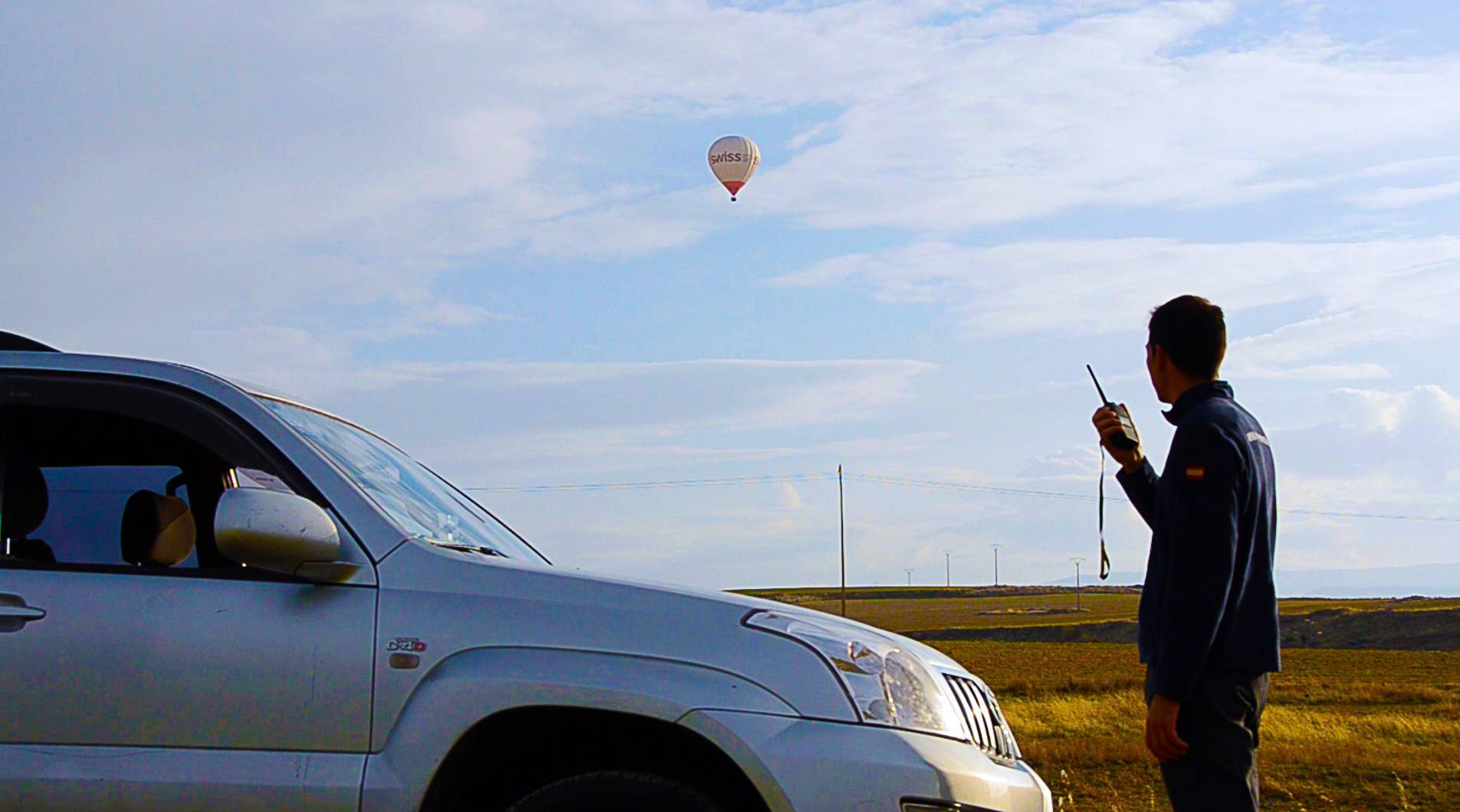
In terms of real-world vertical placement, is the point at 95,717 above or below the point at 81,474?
below

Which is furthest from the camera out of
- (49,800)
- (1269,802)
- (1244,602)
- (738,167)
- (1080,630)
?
(1080,630)

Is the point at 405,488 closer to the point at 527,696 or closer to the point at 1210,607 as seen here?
the point at 527,696

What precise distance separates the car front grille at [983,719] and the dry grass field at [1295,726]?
4.09 m

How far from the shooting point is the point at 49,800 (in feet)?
11.6

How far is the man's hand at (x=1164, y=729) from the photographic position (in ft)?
13.9

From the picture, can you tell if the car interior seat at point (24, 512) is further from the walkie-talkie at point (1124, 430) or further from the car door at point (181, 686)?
the walkie-talkie at point (1124, 430)

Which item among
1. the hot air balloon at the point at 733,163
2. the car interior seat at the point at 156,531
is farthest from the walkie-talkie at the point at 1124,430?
the hot air balloon at the point at 733,163

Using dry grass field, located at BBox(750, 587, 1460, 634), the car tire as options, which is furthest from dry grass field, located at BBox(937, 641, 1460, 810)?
dry grass field, located at BBox(750, 587, 1460, 634)

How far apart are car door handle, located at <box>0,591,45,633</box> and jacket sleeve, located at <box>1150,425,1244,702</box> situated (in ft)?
9.82

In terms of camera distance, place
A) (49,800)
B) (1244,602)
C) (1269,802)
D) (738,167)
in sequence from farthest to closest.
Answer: (738,167) < (1269,802) < (1244,602) < (49,800)

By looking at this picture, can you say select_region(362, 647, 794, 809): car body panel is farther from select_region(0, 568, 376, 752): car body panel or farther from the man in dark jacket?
the man in dark jacket

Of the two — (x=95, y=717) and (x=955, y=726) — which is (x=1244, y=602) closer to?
(x=955, y=726)

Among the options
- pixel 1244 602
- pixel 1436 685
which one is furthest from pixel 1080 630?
pixel 1244 602

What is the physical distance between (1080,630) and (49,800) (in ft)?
308
